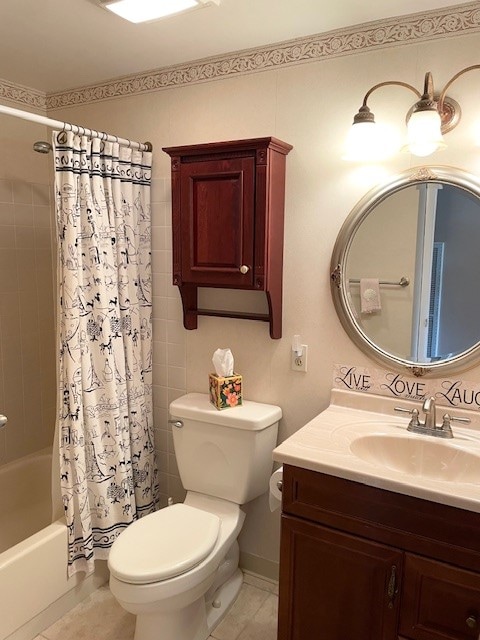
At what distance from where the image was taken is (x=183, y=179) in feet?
6.36

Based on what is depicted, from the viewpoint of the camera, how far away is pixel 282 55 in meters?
1.88

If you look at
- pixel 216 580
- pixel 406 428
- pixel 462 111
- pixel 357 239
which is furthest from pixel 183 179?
pixel 216 580

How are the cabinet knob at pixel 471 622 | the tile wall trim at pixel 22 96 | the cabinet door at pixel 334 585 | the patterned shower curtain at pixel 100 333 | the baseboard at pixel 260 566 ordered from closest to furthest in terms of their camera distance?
the cabinet knob at pixel 471 622, the cabinet door at pixel 334 585, the patterned shower curtain at pixel 100 333, the baseboard at pixel 260 566, the tile wall trim at pixel 22 96

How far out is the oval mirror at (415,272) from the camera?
1642 mm

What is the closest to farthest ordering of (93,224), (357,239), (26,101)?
(357,239) < (93,224) < (26,101)

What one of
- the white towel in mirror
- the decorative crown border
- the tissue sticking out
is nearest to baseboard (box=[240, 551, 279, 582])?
→ the tissue sticking out

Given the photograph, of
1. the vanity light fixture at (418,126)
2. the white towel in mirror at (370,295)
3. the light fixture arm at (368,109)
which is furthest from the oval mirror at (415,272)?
the light fixture arm at (368,109)

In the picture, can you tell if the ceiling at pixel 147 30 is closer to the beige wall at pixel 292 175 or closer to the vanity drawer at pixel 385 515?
the beige wall at pixel 292 175

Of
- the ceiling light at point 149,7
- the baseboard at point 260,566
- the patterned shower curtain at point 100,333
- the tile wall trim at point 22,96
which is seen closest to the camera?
the ceiling light at point 149,7

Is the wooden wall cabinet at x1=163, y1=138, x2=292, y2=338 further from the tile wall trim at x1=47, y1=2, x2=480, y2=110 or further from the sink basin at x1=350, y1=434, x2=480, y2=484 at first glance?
the sink basin at x1=350, y1=434, x2=480, y2=484

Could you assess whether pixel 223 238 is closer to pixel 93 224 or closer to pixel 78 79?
pixel 93 224

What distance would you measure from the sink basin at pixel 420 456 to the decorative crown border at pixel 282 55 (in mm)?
1362

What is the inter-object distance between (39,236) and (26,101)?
2.24 feet

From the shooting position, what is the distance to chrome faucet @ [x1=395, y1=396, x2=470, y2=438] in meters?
1.62
